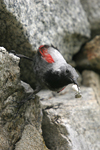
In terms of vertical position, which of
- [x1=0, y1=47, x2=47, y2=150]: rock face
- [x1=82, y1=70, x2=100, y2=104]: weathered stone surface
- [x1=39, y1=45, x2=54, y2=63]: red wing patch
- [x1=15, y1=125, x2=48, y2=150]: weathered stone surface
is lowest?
[x1=82, y1=70, x2=100, y2=104]: weathered stone surface

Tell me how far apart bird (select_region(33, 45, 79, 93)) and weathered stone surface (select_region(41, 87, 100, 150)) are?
0.54 meters

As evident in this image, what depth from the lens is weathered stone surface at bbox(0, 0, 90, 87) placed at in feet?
10.7

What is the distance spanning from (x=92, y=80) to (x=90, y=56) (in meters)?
0.82

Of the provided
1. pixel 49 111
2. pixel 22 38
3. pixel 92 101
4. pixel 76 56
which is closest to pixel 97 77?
pixel 76 56

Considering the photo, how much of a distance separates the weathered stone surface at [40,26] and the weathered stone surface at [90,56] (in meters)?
0.29

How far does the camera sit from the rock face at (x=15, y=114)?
2727 millimetres

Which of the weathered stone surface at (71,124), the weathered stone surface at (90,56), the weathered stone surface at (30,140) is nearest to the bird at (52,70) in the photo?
the weathered stone surface at (71,124)

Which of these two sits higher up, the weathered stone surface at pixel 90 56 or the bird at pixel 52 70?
the bird at pixel 52 70

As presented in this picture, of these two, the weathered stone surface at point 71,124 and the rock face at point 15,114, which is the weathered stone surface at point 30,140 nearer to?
the rock face at point 15,114

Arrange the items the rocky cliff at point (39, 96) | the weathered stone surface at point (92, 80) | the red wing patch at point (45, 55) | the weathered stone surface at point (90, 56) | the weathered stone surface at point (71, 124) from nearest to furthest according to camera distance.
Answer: the rocky cliff at point (39, 96), the weathered stone surface at point (71, 124), the red wing patch at point (45, 55), the weathered stone surface at point (92, 80), the weathered stone surface at point (90, 56)

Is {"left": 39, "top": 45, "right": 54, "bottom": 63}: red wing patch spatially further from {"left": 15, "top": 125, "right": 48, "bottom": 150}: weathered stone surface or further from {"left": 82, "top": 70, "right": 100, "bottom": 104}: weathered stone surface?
{"left": 82, "top": 70, "right": 100, "bottom": 104}: weathered stone surface

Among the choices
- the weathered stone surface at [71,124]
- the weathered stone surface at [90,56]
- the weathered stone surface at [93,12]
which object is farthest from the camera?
the weathered stone surface at [93,12]

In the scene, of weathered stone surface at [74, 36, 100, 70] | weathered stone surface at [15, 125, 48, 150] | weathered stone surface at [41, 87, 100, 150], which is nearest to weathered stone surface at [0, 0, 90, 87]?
weathered stone surface at [74, 36, 100, 70]

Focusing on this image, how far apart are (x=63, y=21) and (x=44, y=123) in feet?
8.91
